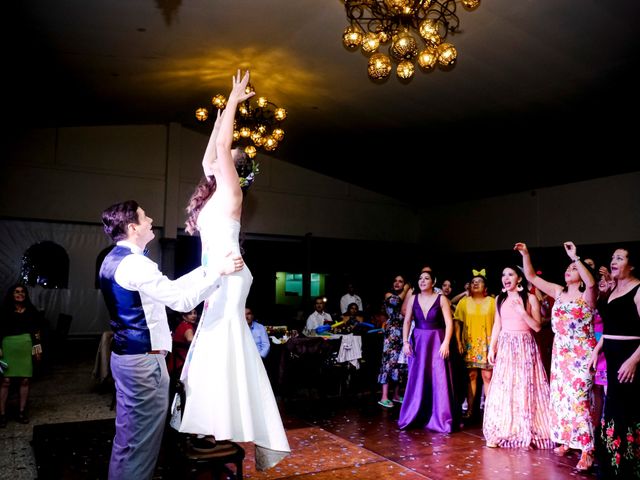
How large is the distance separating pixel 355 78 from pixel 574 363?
16.5 feet

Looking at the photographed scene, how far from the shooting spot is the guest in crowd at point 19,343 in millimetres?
4969

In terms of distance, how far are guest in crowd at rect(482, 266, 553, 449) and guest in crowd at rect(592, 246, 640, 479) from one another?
1.01 metres

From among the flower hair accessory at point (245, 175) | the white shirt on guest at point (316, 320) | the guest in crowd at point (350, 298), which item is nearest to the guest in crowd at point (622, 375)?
the flower hair accessory at point (245, 175)

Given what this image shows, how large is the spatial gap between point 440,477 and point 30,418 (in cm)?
398

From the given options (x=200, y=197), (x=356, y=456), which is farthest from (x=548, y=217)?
(x=200, y=197)

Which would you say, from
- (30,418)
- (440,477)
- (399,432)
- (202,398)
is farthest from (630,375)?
(30,418)

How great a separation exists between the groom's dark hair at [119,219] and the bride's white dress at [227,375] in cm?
35

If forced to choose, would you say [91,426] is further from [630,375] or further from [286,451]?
[630,375]

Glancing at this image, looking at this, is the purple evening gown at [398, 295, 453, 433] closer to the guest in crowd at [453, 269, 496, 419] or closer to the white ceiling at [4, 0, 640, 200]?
the guest in crowd at [453, 269, 496, 419]

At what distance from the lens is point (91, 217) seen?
10875mm

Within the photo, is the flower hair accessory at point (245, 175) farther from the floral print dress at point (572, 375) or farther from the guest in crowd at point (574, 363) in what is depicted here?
the floral print dress at point (572, 375)

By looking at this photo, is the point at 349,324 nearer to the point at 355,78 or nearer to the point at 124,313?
the point at 355,78

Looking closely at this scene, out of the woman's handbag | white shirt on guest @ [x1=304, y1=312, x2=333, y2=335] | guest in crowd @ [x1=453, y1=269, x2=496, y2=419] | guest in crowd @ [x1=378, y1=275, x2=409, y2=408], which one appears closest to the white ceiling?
guest in crowd @ [x1=453, y1=269, x2=496, y2=419]

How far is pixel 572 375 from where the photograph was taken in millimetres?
3902
